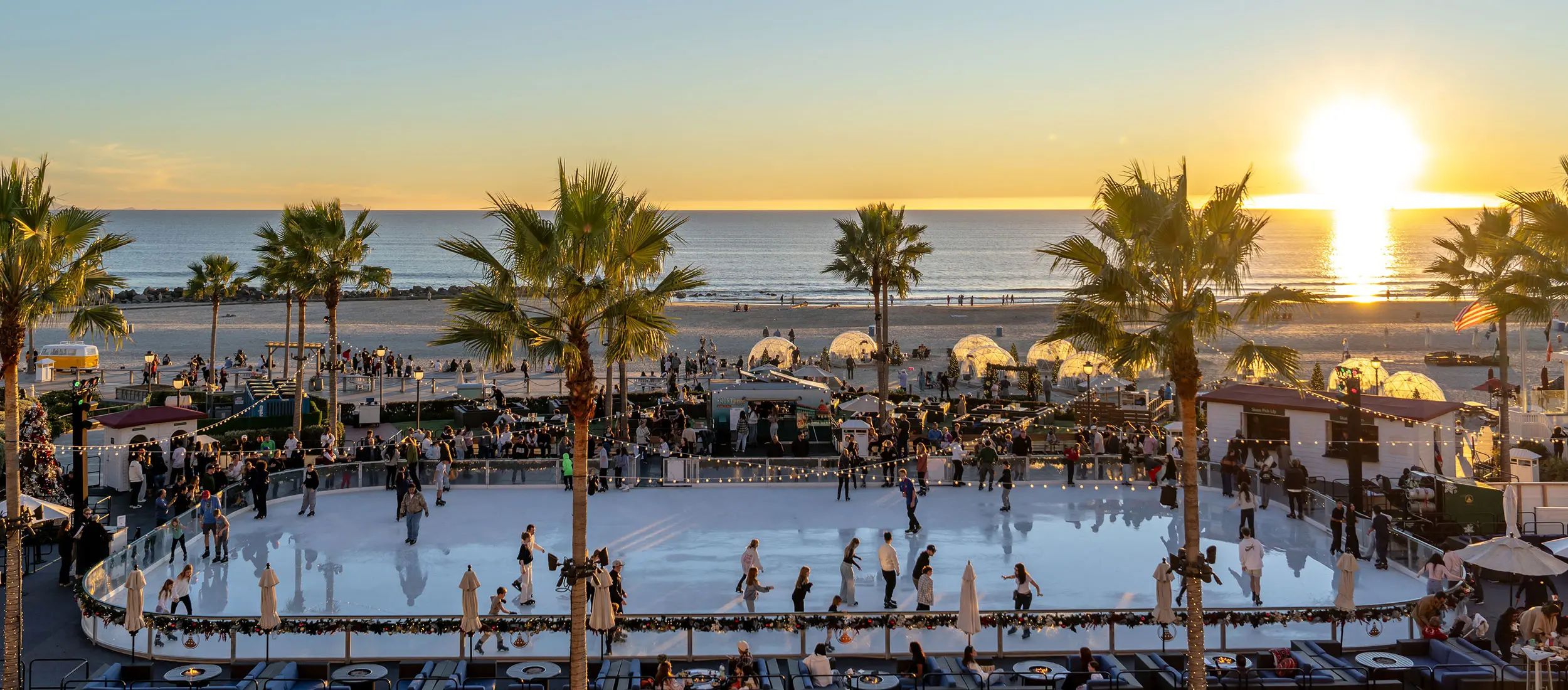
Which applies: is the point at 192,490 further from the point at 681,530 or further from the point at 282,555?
the point at 681,530

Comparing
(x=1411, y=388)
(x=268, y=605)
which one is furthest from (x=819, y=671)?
(x=1411, y=388)

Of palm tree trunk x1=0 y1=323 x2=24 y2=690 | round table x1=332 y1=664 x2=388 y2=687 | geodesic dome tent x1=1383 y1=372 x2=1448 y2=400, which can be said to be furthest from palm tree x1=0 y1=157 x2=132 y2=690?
geodesic dome tent x1=1383 y1=372 x2=1448 y2=400

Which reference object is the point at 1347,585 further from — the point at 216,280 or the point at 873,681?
the point at 216,280

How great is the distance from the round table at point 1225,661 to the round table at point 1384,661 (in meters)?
1.32

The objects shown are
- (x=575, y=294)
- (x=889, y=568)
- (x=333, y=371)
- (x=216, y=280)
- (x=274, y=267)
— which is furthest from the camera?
(x=216, y=280)

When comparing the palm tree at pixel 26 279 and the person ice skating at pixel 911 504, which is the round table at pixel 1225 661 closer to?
the person ice skating at pixel 911 504

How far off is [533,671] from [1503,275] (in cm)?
1995

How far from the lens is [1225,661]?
14.4 meters

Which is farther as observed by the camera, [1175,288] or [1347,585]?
[1347,585]

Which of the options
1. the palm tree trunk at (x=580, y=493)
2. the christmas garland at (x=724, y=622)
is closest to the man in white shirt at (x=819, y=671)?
the christmas garland at (x=724, y=622)

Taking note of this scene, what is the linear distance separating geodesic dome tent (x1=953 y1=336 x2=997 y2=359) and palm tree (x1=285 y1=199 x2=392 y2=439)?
2520 cm

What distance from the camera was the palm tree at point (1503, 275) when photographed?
20000 mm

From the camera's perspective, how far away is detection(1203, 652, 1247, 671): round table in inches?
537

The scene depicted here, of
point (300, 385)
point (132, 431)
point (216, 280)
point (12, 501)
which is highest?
point (216, 280)
